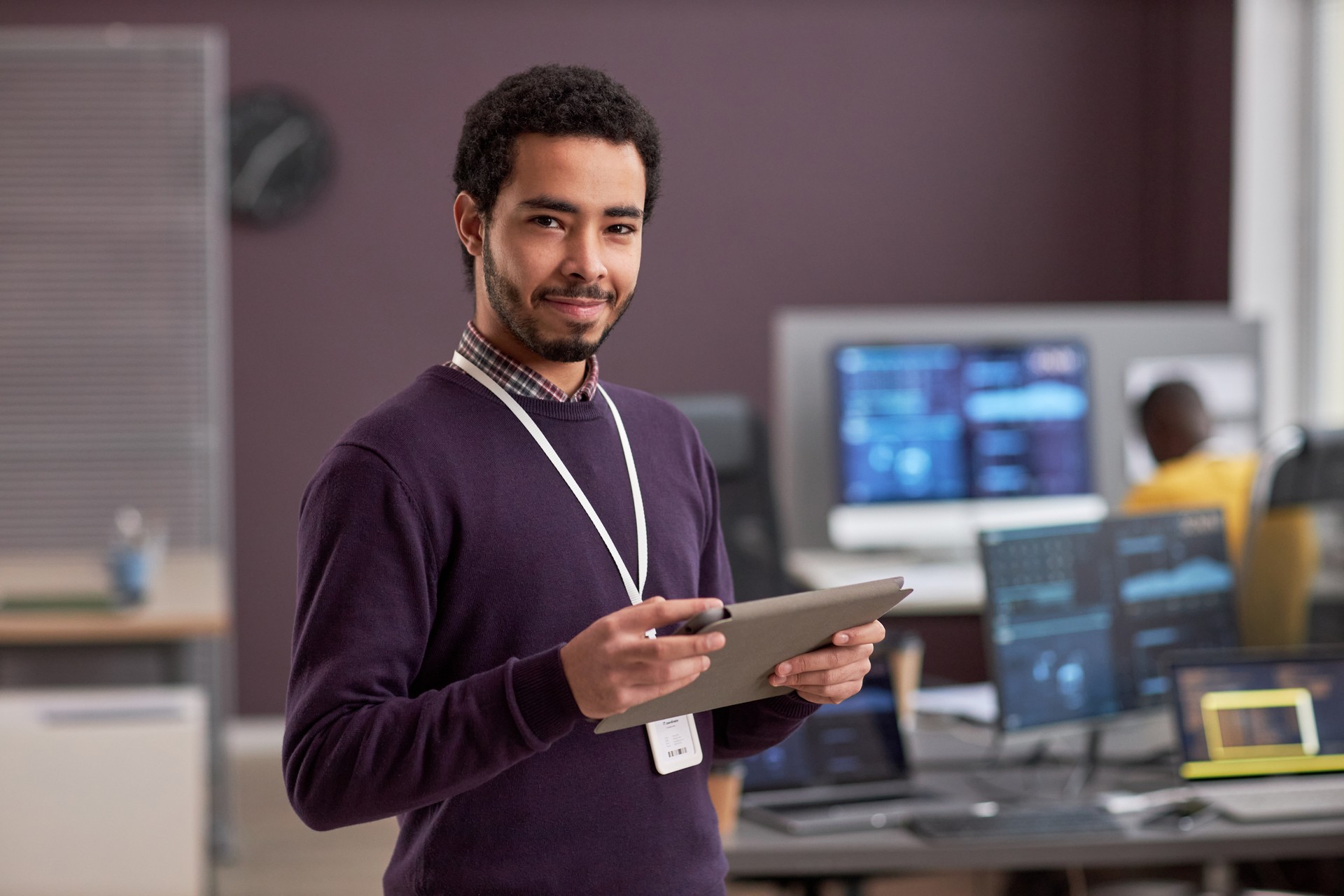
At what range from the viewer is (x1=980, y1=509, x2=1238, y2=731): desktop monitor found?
6.77 ft

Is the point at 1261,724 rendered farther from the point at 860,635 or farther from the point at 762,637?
the point at 762,637

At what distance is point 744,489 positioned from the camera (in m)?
3.29

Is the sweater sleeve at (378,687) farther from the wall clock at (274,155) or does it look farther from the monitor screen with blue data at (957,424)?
the wall clock at (274,155)

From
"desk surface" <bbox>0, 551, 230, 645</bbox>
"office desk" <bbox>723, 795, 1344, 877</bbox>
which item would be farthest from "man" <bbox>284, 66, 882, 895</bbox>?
"desk surface" <bbox>0, 551, 230, 645</bbox>

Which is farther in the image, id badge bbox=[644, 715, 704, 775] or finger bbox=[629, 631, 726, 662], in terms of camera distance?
id badge bbox=[644, 715, 704, 775]

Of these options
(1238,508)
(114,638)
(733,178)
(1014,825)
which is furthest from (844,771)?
(733,178)


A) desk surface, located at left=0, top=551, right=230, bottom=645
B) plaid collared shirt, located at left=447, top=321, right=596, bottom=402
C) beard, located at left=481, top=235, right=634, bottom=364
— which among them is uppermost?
beard, located at left=481, top=235, right=634, bottom=364

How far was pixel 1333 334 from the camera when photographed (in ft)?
14.1

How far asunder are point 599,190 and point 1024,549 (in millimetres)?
1194

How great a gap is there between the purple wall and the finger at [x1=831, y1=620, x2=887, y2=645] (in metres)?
3.86

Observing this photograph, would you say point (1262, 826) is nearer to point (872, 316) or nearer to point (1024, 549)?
point (1024, 549)

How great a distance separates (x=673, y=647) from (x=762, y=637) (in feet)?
0.37

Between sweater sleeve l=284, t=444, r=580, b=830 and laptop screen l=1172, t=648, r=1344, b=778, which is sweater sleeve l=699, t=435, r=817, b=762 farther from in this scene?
laptop screen l=1172, t=648, r=1344, b=778

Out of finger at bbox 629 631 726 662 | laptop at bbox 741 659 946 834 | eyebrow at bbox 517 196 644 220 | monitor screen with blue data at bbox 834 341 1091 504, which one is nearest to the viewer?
finger at bbox 629 631 726 662
